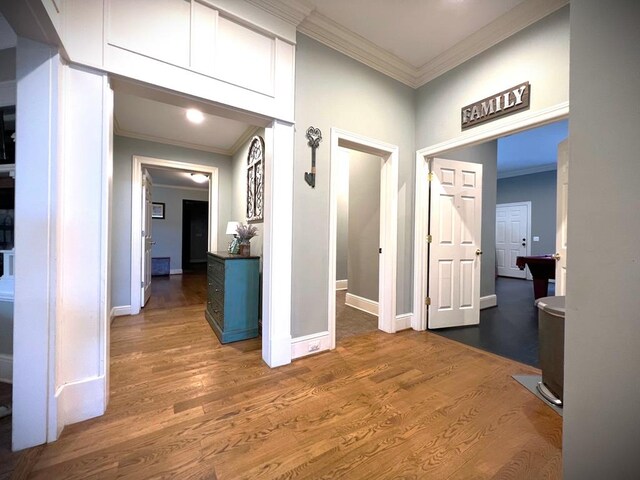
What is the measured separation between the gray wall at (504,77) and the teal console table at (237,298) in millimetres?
2469

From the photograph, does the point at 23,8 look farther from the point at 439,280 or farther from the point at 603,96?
the point at 439,280

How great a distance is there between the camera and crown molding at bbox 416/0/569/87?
1.99 meters

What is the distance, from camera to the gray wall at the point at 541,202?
641 centimetres

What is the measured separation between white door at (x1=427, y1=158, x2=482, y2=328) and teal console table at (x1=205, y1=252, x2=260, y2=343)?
2.05 m

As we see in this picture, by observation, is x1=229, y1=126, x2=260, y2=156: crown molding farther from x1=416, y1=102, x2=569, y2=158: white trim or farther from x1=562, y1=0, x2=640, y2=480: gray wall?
x1=562, y1=0, x2=640, y2=480: gray wall

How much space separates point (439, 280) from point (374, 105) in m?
2.14

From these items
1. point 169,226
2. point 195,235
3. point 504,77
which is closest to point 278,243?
point 504,77

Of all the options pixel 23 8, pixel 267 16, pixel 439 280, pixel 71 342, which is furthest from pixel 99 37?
pixel 439 280

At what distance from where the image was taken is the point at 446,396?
5.74 feet

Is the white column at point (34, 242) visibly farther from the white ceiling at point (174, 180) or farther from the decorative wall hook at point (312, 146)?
the white ceiling at point (174, 180)

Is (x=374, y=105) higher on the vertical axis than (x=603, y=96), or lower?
higher

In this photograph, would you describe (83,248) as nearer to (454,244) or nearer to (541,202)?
(454,244)

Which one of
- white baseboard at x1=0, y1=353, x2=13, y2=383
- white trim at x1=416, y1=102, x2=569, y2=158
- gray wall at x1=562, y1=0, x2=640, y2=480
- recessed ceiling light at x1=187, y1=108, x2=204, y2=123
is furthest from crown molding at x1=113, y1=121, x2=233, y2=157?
gray wall at x1=562, y1=0, x2=640, y2=480

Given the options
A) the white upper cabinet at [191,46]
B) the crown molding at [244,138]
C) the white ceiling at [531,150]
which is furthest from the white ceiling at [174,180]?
the white ceiling at [531,150]
